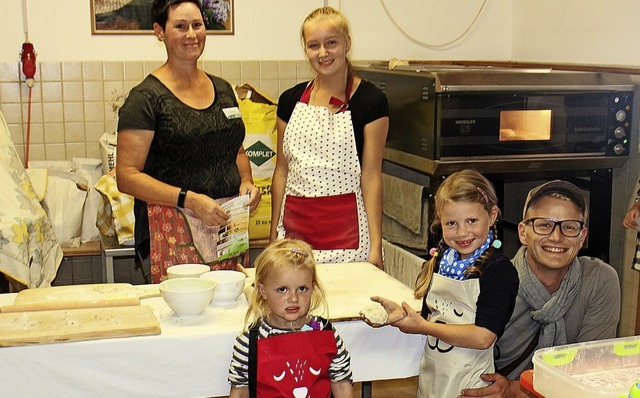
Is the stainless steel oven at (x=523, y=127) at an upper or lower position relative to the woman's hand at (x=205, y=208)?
upper

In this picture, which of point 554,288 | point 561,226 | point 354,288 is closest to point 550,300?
point 554,288

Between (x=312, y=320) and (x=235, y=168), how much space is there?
891 mm

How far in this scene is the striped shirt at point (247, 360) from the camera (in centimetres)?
208

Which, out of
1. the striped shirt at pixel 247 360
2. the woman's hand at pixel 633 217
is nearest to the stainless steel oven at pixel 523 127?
the woman's hand at pixel 633 217

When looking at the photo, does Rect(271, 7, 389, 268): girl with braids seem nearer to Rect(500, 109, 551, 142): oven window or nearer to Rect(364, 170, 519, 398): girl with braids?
Rect(364, 170, 519, 398): girl with braids

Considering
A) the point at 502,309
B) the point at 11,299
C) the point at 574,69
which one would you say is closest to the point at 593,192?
the point at 574,69

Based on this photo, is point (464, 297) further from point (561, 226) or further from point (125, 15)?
point (125, 15)

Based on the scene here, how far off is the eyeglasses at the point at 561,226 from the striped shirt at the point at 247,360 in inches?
24.7

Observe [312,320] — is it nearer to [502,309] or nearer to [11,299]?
[502,309]

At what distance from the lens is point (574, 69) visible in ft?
12.8

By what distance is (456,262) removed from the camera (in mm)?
2221

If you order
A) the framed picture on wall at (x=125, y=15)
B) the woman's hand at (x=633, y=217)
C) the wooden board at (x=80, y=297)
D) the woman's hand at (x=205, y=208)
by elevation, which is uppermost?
the framed picture on wall at (x=125, y=15)

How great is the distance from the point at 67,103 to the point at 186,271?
1996 mm

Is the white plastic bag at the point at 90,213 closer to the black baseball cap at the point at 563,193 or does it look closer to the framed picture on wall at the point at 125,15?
the framed picture on wall at the point at 125,15
